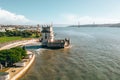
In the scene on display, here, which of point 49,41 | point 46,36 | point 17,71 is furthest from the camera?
point 46,36

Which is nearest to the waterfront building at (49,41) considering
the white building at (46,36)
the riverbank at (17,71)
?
the white building at (46,36)

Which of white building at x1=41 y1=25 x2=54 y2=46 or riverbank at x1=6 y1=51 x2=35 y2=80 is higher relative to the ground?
white building at x1=41 y1=25 x2=54 y2=46

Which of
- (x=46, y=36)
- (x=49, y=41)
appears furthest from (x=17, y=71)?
(x=46, y=36)

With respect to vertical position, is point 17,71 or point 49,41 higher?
point 49,41

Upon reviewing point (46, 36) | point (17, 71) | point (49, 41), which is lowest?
point (17, 71)

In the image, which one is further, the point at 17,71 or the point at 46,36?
the point at 46,36

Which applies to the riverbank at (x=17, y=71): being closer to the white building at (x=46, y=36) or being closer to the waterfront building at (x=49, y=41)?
the waterfront building at (x=49, y=41)

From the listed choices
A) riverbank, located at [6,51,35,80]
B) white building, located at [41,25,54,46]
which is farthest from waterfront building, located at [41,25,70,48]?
riverbank, located at [6,51,35,80]

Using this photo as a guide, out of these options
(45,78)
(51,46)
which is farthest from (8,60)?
(51,46)

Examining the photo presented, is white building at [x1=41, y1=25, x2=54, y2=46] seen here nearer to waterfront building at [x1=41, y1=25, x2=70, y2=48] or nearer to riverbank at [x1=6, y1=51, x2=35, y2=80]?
waterfront building at [x1=41, y1=25, x2=70, y2=48]

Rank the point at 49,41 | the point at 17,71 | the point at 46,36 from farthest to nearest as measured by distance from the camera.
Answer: the point at 46,36
the point at 49,41
the point at 17,71

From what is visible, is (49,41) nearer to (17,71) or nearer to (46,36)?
(46,36)
